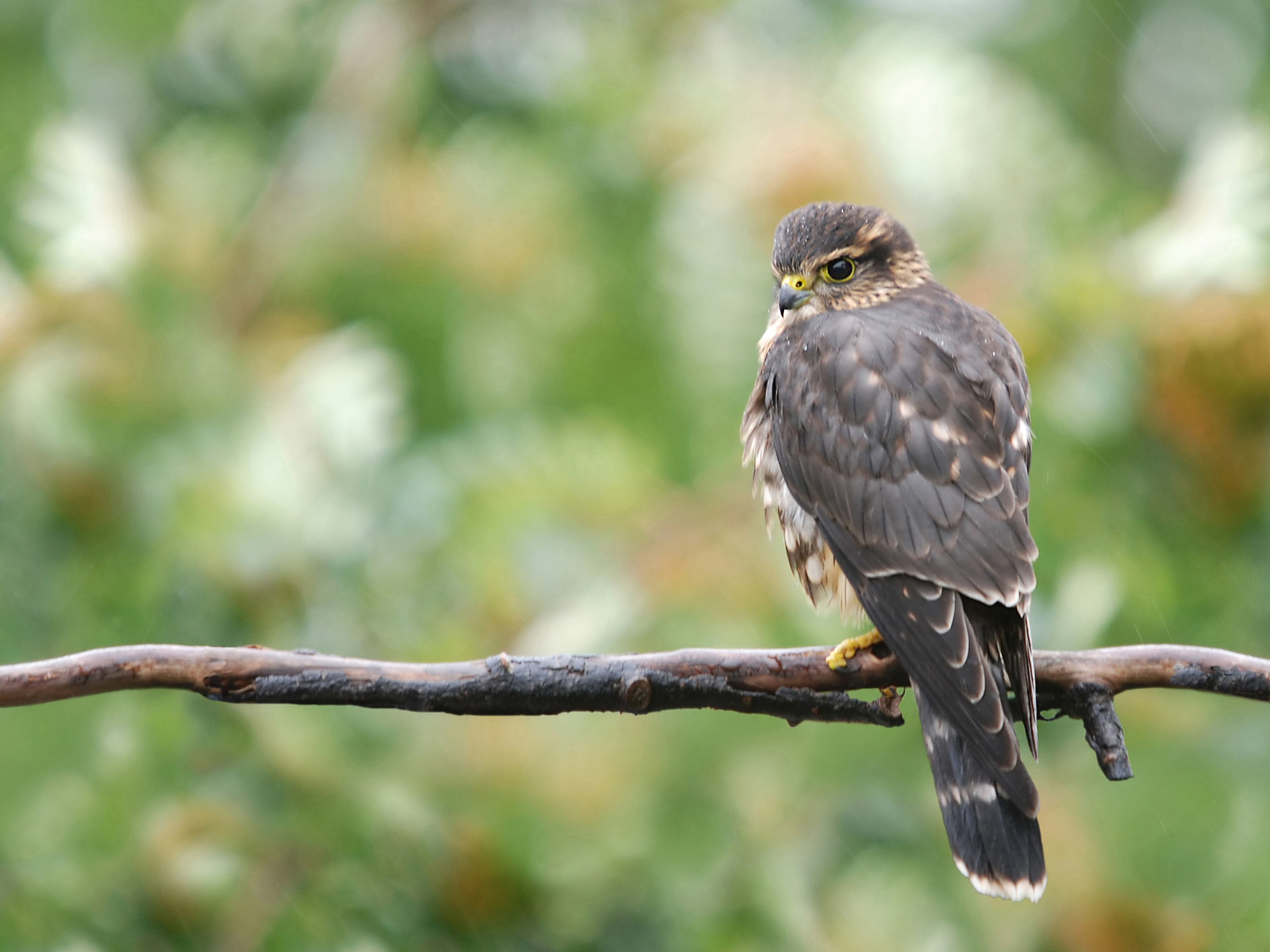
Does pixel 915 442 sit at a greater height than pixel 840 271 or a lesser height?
lesser

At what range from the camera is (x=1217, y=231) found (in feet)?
9.07

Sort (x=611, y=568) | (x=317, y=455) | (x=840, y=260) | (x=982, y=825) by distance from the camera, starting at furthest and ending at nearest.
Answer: (x=840, y=260)
(x=317, y=455)
(x=611, y=568)
(x=982, y=825)

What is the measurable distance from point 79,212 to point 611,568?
1.55 metres

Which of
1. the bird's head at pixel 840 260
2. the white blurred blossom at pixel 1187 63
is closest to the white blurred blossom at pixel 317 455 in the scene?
the bird's head at pixel 840 260

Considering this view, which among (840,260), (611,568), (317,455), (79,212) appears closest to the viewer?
(611,568)

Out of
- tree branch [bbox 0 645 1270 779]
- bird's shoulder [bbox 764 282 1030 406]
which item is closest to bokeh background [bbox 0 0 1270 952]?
bird's shoulder [bbox 764 282 1030 406]

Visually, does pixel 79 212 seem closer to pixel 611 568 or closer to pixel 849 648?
pixel 611 568

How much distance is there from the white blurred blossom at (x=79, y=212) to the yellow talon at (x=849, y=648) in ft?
6.20

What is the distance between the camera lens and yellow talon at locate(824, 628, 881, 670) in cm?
216

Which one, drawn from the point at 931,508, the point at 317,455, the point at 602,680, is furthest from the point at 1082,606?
the point at 317,455

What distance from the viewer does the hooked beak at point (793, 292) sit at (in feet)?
9.87

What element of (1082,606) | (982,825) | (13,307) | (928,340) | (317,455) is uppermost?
(13,307)

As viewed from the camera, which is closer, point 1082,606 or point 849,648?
point 849,648

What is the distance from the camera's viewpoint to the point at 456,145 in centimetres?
430
